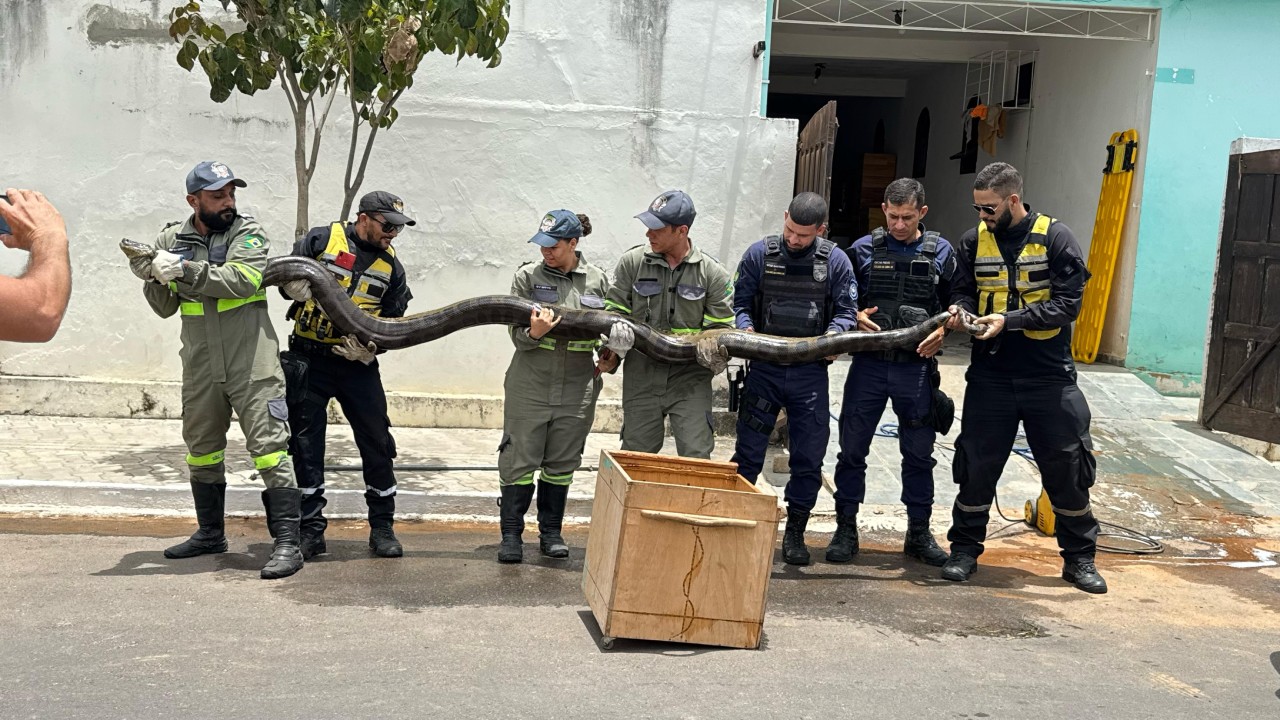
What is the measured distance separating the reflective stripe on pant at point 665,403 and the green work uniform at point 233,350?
1919 millimetres

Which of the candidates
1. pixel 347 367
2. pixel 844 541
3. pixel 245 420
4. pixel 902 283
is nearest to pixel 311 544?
pixel 245 420

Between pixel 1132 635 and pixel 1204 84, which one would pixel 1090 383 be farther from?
pixel 1132 635

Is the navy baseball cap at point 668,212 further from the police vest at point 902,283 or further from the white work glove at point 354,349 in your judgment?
the white work glove at point 354,349

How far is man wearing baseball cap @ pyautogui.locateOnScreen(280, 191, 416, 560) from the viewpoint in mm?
6426

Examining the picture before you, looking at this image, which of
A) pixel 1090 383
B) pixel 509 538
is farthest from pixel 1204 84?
pixel 509 538

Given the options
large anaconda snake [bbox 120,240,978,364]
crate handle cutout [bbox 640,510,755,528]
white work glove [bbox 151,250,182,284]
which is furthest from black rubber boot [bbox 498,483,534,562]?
white work glove [bbox 151,250,182,284]

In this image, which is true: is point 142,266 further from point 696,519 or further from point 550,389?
point 696,519

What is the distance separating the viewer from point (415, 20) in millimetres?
7406

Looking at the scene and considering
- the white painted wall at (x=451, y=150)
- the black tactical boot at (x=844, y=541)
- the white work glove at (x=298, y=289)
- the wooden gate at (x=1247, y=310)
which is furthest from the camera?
the white painted wall at (x=451, y=150)

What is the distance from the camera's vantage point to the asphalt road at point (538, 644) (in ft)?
14.4

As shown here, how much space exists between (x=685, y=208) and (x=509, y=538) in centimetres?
211

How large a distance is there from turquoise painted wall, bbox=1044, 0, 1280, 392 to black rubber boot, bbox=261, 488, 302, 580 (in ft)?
29.2

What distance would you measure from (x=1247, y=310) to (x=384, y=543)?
23.3 ft

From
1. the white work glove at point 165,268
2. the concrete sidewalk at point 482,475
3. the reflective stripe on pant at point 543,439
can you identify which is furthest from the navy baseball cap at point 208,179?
the concrete sidewalk at point 482,475
